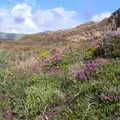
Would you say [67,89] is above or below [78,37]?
below

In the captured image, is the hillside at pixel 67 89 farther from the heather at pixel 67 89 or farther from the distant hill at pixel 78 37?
the distant hill at pixel 78 37

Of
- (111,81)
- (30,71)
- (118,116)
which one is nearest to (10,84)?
(30,71)

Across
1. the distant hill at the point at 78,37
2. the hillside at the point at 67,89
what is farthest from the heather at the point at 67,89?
the distant hill at the point at 78,37

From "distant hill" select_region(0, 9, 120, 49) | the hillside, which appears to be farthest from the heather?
"distant hill" select_region(0, 9, 120, 49)

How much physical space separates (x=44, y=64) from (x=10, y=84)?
3.06 m

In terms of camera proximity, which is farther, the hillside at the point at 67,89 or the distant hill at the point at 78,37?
the distant hill at the point at 78,37

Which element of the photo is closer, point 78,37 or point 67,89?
point 67,89

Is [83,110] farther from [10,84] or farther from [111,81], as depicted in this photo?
[10,84]

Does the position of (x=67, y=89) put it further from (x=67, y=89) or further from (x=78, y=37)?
(x=78, y=37)

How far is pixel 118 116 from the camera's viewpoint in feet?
26.2

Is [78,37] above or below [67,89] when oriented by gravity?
above

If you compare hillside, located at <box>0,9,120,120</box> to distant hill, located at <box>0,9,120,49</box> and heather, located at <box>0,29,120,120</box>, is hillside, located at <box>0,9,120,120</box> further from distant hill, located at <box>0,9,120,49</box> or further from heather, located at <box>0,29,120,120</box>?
distant hill, located at <box>0,9,120,49</box>

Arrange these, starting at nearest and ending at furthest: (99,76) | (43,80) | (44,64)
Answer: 1. (99,76)
2. (43,80)
3. (44,64)

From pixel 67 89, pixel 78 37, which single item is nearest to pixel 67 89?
pixel 67 89
